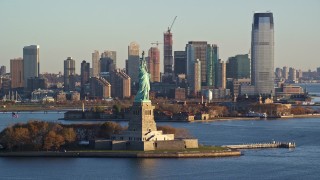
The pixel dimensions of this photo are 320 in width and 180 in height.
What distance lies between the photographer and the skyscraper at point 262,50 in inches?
6009

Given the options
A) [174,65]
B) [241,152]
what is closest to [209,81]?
[174,65]

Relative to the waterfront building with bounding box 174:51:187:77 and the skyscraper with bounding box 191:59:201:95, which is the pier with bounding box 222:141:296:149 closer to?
the skyscraper with bounding box 191:59:201:95

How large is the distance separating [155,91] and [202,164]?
9937cm

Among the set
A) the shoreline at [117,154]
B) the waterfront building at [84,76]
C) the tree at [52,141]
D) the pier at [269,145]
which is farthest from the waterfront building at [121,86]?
the shoreline at [117,154]

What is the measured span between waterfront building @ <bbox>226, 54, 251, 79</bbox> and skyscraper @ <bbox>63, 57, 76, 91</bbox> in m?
21.7

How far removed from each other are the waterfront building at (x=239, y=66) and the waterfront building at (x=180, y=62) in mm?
8854

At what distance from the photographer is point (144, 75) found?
163 ft

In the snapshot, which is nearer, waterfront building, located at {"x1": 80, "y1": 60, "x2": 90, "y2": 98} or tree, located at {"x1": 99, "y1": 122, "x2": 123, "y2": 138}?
tree, located at {"x1": 99, "y1": 122, "x2": 123, "y2": 138}

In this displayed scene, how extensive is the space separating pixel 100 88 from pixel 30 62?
109 feet

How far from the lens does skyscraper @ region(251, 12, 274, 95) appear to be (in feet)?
501

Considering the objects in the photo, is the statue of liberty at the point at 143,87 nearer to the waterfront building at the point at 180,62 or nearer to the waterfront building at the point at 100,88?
the waterfront building at the point at 100,88

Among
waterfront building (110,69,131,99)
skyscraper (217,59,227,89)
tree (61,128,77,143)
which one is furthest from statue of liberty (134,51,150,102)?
skyscraper (217,59,227,89)

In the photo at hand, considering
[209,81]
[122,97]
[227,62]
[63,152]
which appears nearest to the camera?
[63,152]

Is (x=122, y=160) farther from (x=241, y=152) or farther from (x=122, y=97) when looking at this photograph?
(x=122, y=97)
